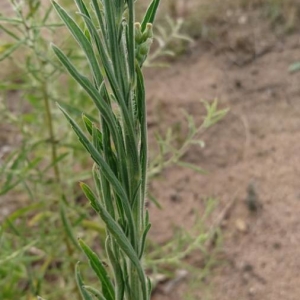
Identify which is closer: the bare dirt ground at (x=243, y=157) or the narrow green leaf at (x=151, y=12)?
the narrow green leaf at (x=151, y=12)

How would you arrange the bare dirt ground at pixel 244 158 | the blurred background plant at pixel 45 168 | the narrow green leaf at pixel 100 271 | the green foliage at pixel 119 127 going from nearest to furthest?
the green foliage at pixel 119 127 → the narrow green leaf at pixel 100 271 → the blurred background plant at pixel 45 168 → the bare dirt ground at pixel 244 158

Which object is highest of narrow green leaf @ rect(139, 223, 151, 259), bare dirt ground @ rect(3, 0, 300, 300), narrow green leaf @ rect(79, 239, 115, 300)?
narrow green leaf @ rect(139, 223, 151, 259)

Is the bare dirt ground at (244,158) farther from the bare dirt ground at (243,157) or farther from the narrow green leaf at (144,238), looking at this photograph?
the narrow green leaf at (144,238)

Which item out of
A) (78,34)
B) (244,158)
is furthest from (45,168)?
(244,158)

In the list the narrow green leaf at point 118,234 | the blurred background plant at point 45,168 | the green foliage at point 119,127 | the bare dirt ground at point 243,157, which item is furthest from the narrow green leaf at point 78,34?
the bare dirt ground at point 243,157

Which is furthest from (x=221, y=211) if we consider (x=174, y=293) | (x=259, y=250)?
(x=174, y=293)

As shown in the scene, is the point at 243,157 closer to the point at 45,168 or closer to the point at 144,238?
the point at 45,168

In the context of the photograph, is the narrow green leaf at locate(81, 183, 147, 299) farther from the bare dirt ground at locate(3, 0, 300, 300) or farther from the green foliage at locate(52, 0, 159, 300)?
the bare dirt ground at locate(3, 0, 300, 300)

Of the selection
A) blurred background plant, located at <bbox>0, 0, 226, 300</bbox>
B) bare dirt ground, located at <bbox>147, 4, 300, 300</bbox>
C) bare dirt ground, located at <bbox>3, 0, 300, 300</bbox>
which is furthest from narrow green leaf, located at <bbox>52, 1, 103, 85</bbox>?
bare dirt ground, located at <bbox>147, 4, 300, 300</bbox>

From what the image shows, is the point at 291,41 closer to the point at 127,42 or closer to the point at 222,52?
the point at 222,52
